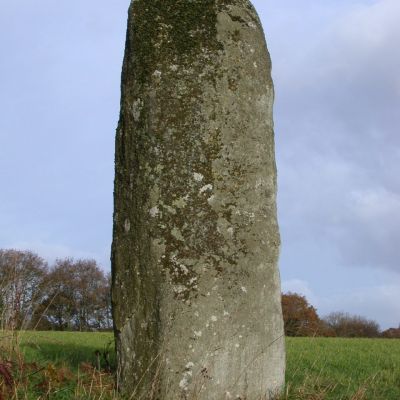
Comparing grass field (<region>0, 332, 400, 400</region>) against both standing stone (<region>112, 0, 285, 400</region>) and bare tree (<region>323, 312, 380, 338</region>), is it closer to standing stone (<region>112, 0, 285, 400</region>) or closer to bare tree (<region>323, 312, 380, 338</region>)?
standing stone (<region>112, 0, 285, 400</region>)

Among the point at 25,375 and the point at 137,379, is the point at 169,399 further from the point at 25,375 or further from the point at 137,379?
the point at 25,375

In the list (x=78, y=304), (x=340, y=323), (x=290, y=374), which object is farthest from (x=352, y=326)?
(x=290, y=374)

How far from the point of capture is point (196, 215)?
558cm

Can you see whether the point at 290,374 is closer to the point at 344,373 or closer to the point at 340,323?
the point at 344,373

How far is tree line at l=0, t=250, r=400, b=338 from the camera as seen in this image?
23.3 feet

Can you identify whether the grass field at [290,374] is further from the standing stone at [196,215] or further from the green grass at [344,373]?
the standing stone at [196,215]

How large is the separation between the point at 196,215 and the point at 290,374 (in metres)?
3.38

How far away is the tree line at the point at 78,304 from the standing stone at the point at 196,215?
142 centimetres

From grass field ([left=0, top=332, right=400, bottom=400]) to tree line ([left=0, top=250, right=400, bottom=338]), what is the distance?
0.45m

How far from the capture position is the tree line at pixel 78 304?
279 inches

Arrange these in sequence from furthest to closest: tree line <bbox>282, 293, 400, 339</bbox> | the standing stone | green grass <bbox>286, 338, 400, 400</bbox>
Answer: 1. tree line <bbox>282, 293, 400, 339</bbox>
2. green grass <bbox>286, 338, 400, 400</bbox>
3. the standing stone

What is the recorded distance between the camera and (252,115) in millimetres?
5949

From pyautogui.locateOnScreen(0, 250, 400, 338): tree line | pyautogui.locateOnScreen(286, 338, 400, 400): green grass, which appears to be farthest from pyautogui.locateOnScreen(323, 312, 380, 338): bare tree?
pyautogui.locateOnScreen(286, 338, 400, 400): green grass

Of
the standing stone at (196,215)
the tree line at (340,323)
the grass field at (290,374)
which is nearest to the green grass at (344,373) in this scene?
the grass field at (290,374)
